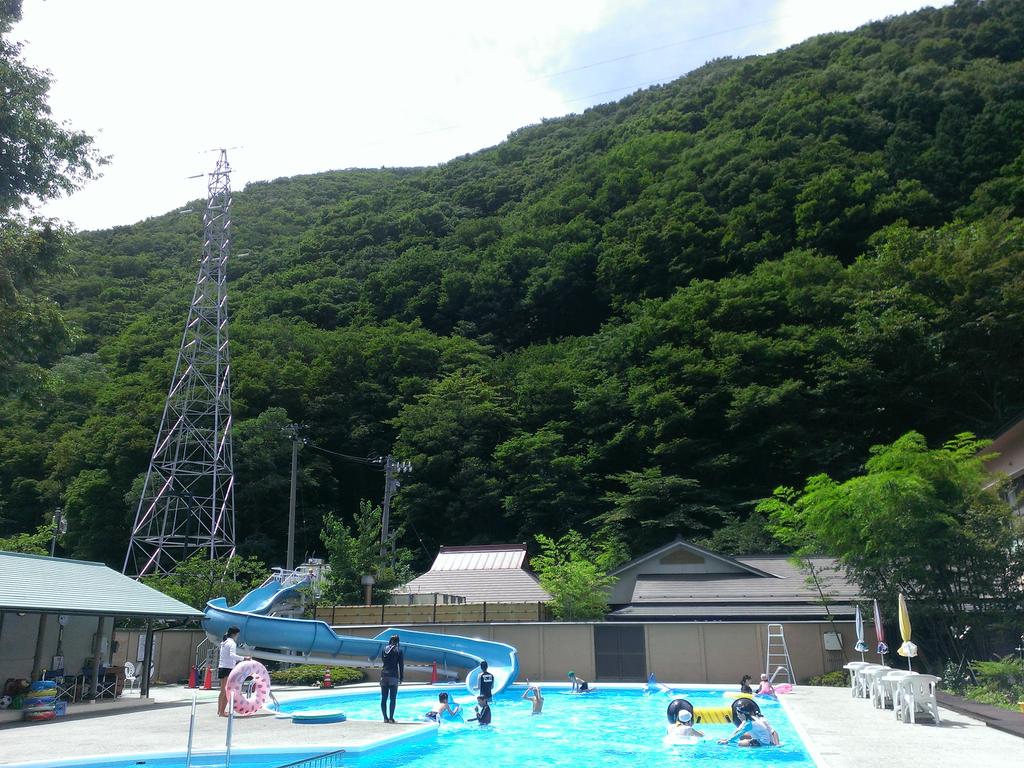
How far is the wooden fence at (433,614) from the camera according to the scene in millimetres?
28422

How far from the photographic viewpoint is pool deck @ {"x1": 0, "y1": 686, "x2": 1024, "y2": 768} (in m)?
10.2

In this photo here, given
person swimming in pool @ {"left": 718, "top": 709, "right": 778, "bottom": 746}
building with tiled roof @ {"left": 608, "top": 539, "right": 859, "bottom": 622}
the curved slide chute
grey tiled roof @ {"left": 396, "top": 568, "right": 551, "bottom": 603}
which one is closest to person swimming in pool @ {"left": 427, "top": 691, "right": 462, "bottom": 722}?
the curved slide chute

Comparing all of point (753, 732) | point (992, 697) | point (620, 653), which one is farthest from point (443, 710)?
point (992, 697)

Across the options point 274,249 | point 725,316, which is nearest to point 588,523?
point 725,316

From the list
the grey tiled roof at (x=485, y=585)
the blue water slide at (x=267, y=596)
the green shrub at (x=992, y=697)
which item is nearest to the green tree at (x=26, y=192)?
the blue water slide at (x=267, y=596)

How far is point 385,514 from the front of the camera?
37.9 metres

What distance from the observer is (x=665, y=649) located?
81.2ft

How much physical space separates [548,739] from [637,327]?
41.9m

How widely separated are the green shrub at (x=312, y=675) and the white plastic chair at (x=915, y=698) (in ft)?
55.3

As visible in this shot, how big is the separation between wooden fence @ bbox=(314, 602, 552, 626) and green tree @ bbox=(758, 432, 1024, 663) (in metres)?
11.7

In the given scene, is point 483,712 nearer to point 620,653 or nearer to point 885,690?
point 885,690

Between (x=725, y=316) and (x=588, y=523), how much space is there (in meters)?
17.6

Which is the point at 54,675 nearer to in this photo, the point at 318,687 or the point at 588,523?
the point at 318,687

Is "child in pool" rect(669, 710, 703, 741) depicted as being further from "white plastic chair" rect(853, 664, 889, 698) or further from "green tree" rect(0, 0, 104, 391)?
"green tree" rect(0, 0, 104, 391)
